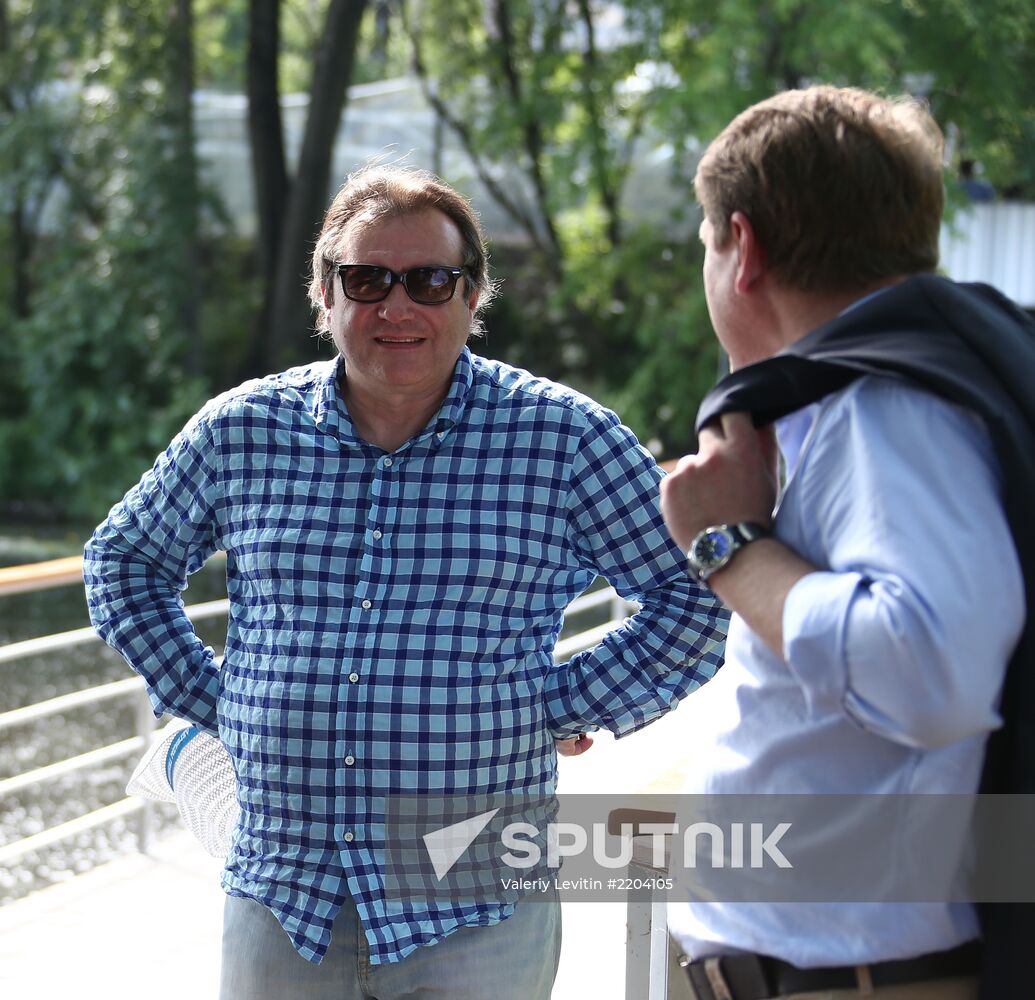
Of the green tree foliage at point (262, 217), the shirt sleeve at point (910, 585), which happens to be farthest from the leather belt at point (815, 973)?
the green tree foliage at point (262, 217)

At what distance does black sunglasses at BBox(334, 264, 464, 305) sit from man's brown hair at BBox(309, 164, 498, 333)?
28 mm

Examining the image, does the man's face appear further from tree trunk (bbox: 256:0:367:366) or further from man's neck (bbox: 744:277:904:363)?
tree trunk (bbox: 256:0:367:366)

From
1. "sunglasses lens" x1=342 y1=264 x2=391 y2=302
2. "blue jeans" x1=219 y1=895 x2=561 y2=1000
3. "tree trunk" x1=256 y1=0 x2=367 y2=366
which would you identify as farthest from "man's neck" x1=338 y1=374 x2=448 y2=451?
"tree trunk" x1=256 y1=0 x2=367 y2=366

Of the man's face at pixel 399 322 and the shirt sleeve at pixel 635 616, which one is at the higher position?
the man's face at pixel 399 322

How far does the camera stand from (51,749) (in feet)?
24.0

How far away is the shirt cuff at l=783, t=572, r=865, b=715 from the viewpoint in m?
1.10

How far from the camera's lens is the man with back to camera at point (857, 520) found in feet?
3.59

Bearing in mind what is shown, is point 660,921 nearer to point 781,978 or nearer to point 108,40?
point 781,978

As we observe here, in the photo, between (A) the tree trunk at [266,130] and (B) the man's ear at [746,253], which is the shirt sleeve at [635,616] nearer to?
(B) the man's ear at [746,253]

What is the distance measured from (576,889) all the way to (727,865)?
4.81 feet

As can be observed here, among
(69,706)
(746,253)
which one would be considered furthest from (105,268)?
(746,253)

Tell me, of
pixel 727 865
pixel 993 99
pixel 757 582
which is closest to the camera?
pixel 757 582

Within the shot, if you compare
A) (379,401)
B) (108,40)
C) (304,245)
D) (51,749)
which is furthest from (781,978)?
(108,40)

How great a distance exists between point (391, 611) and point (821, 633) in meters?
0.84
